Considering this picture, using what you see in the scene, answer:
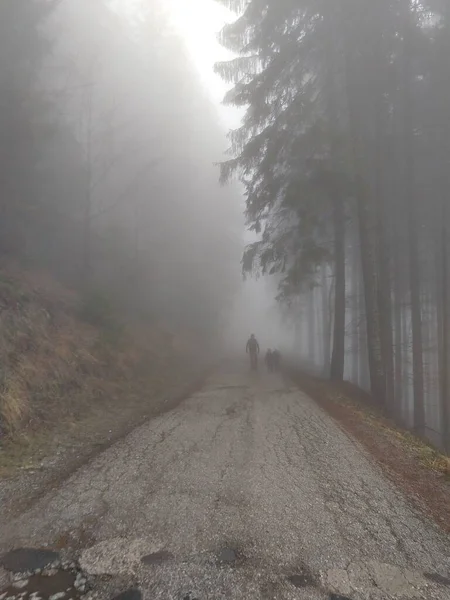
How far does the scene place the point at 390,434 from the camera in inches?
304

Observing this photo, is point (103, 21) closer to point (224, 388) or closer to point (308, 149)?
point (308, 149)

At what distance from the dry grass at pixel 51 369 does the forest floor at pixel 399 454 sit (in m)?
4.98

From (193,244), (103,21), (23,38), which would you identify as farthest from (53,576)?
(103,21)

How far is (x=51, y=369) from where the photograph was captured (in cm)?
874

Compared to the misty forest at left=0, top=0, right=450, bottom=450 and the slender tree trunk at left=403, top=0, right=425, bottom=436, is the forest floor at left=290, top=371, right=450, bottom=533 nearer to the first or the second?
the misty forest at left=0, top=0, right=450, bottom=450

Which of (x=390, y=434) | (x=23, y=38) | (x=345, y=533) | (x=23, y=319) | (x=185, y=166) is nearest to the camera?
(x=345, y=533)

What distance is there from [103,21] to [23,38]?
18.3 metres

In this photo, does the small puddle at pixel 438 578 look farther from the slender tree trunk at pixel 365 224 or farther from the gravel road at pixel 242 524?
the slender tree trunk at pixel 365 224

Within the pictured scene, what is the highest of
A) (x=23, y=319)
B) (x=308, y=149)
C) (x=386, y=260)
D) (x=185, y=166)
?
(x=185, y=166)

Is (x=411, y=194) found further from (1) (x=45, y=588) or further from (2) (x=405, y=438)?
(1) (x=45, y=588)

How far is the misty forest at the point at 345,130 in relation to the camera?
452 inches

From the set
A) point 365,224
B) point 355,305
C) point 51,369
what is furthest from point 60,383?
point 355,305

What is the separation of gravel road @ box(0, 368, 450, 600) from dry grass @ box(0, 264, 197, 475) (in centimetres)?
172

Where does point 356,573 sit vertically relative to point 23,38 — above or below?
below
